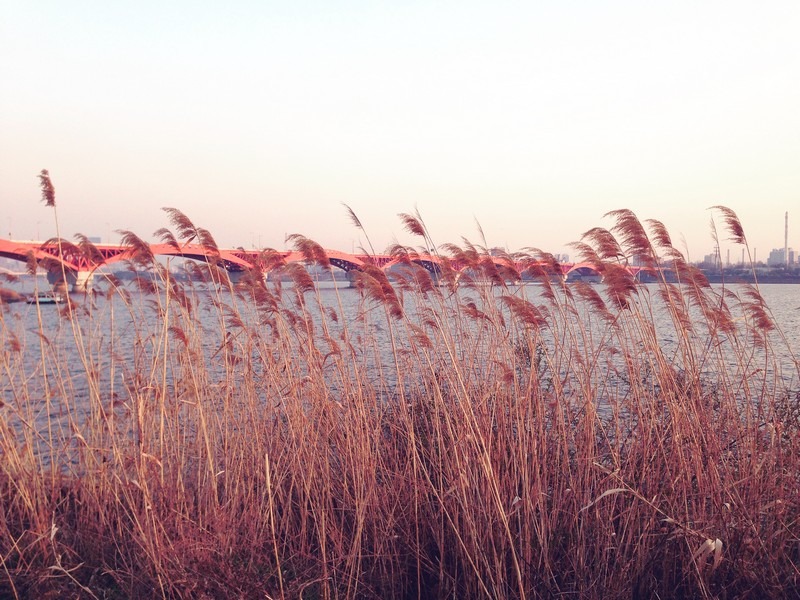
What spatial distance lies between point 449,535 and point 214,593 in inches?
51.5

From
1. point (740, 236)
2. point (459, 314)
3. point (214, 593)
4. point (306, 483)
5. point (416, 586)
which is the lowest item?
point (416, 586)

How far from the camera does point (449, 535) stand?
3.58 metres

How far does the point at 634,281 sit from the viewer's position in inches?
156

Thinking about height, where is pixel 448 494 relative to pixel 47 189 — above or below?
below

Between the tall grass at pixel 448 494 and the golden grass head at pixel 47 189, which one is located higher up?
the golden grass head at pixel 47 189

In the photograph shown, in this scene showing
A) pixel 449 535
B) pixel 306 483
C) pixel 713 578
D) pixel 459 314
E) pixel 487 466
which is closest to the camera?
pixel 713 578

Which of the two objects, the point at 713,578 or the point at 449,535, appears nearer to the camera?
the point at 713,578

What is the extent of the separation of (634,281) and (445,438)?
1909 millimetres

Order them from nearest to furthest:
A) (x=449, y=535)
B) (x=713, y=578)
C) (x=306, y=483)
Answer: (x=713, y=578), (x=449, y=535), (x=306, y=483)

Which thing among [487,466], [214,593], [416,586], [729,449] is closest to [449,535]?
[416,586]

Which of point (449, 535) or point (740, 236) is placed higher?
point (740, 236)

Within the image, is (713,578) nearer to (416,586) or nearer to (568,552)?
(568,552)

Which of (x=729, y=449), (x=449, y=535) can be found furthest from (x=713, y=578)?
(x=449, y=535)

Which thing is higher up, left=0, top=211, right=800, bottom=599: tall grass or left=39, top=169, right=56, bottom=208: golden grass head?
left=39, top=169, right=56, bottom=208: golden grass head
